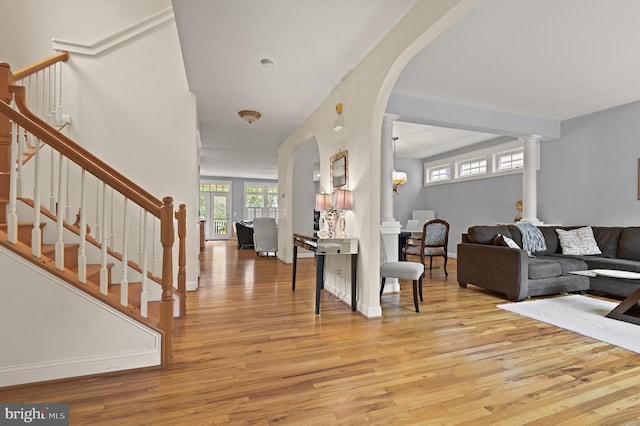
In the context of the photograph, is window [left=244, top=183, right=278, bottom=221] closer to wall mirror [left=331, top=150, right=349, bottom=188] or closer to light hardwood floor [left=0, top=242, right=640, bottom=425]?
wall mirror [left=331, top=150, right=349, bottom=188]

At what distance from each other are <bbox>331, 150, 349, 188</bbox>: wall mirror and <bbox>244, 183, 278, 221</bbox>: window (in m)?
9.39

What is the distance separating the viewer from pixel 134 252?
137 inches

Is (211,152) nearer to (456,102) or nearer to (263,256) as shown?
(263,256)

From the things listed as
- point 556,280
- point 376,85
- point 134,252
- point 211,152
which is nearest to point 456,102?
point 376,85

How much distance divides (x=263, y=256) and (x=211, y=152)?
118 inches

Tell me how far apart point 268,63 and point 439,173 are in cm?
626

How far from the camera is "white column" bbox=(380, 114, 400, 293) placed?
3.95m

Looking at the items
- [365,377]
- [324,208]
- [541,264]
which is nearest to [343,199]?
[324,208]

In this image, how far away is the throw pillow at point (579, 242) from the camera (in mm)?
4277

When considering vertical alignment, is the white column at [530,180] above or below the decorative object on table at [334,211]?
above

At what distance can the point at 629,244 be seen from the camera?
4.03 m

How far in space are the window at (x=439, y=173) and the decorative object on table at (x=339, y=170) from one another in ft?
16.6

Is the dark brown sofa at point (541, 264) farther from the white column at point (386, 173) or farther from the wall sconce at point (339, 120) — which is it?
the wall sconce at point (339, 120)

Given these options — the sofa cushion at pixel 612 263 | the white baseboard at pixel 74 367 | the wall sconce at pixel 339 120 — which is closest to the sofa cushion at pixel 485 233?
the sofa cushion at pixel 612 263
